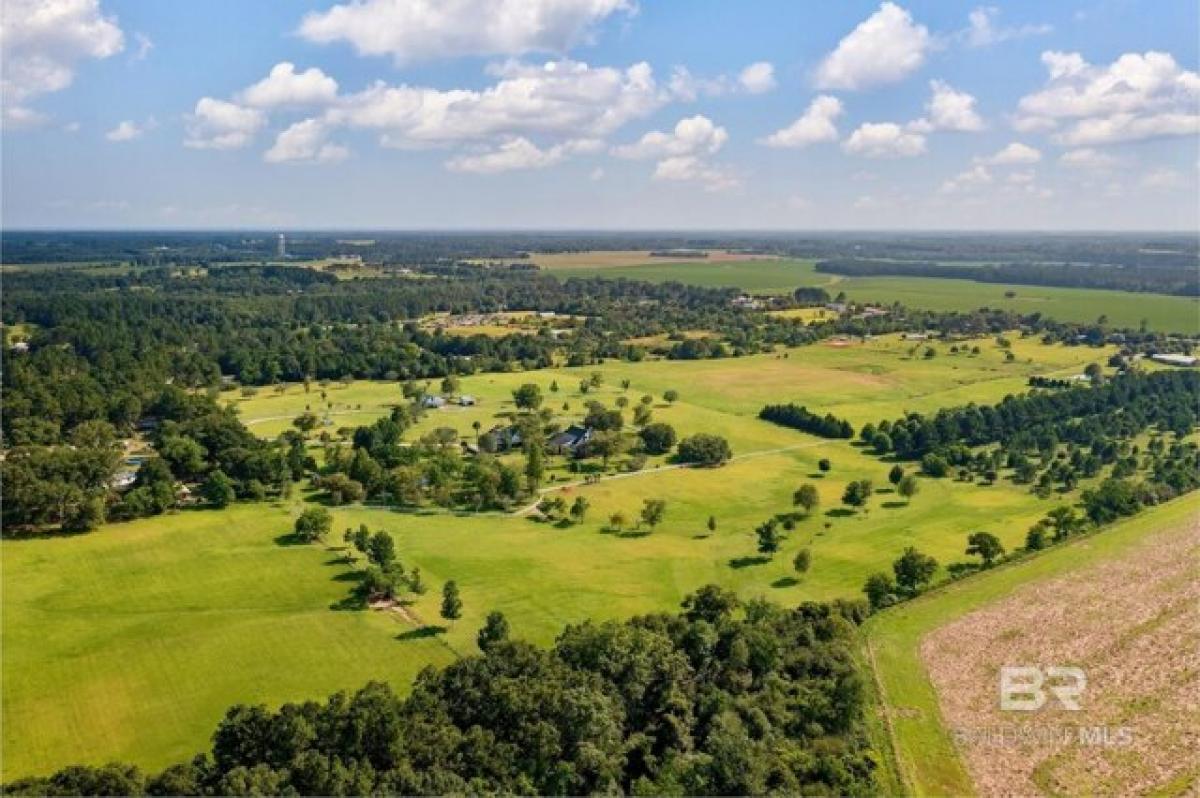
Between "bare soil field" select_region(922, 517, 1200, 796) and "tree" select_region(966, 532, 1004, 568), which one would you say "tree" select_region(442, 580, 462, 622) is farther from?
"tree" select_region(966, 532, 1004, 568)

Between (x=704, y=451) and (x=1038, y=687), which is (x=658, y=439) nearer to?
(x=704, y=451)

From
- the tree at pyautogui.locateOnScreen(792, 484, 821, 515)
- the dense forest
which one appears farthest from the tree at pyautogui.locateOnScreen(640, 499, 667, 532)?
the dense forest

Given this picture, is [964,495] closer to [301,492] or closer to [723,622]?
[723,622]

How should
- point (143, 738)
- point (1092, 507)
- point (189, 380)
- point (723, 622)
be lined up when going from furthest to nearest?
1. point (189, 380)
2. point (1092, 507)
3. point (723, 622)
4. point (143, 738)

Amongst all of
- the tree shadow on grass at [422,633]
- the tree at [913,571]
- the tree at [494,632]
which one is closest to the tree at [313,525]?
the tree shadow on grass at [422,633]

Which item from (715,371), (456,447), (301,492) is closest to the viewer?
(301,492)

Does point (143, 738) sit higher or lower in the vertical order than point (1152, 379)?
lower

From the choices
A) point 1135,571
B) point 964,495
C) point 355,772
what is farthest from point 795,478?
point 355,772
